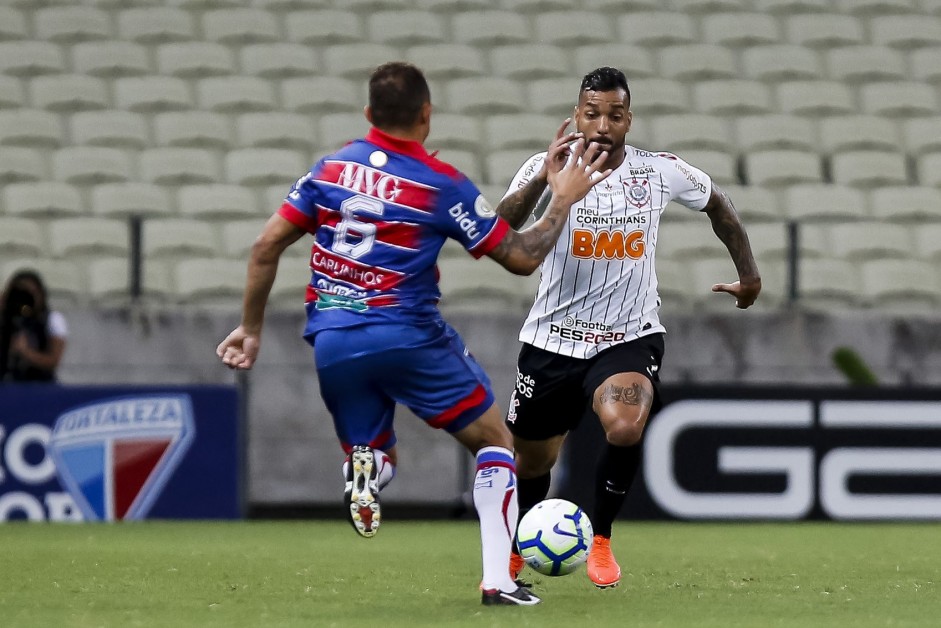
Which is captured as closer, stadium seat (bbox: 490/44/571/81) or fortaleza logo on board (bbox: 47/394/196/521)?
fortaleza logo on board (bbox: 47/394/196/521)

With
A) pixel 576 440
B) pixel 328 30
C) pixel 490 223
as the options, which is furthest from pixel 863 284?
pixel 490 223

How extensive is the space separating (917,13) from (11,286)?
960 cm

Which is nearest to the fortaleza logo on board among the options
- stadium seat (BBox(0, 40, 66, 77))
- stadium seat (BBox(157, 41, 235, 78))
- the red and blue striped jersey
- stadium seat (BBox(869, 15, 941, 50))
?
stadium seat (BBox(157, 41, 235, 78))

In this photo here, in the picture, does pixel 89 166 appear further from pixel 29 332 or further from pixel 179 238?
pixel 29 332

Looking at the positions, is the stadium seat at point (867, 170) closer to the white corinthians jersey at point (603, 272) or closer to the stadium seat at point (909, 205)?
the stadium seat at point (909, 205)

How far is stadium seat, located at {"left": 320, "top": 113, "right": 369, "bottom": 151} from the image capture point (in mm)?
13805

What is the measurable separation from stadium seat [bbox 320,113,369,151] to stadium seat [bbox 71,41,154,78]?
6.11ft

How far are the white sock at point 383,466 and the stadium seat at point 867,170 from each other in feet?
29.8

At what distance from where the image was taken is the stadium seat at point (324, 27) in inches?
595

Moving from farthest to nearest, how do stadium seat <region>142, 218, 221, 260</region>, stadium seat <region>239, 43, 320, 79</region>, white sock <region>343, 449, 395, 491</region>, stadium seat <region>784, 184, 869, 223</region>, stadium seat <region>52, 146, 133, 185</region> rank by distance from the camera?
stadium seat <region>239, 43, 320, 79</region>
stadium seat <region>784, 184, 869, 223</region>
stadium seat <region>52, 146, 133, 185</region>
stadium seat <region>142, 218, 221, 260</region>
white sock <region>343, 449, 395, 491</region>

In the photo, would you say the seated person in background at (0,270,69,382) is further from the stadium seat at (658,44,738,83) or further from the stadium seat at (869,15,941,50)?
the stadium seat at (869,15,941,50)

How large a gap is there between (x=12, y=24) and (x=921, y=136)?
8.37 metres

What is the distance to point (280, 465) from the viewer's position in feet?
39.2

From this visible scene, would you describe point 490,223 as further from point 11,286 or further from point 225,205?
point 225,205
